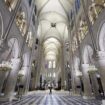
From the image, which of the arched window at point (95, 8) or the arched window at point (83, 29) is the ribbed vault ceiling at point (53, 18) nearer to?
the arched window at point (83, 29)

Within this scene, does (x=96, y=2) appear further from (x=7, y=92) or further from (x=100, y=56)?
(x=7, y=92)

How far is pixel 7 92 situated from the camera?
9.52 meters

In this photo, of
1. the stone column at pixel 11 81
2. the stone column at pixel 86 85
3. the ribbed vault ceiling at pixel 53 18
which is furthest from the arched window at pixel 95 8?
the ribbed vault ceiling at pixel 53 18

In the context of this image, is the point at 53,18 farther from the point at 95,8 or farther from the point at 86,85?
the point at 86,85

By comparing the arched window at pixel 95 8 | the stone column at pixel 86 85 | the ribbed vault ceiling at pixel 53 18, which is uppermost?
the ribbed vault ceiling at pixel 53 18

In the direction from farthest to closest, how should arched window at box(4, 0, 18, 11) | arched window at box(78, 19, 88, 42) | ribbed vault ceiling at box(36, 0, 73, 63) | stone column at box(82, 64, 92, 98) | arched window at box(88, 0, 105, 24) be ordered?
1. ribbed vault ceiling at box(36, 0, 73, 63)
2. arched window at box(78, 19, 88, 42)
3. stone column at box(82, 64, 92, 98)
4. arched window at box(4, 0, 18, 11)
5. arched window at box(88, 0, 105, 24)

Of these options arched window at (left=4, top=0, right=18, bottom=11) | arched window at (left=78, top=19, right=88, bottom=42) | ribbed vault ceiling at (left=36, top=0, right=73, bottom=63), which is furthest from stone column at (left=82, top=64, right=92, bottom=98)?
ribbed vault ceiling at (left=36, top=0, right=73, bottom=63)

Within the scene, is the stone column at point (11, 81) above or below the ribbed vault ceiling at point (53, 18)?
below

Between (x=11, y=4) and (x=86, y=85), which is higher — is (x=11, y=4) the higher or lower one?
the higher one

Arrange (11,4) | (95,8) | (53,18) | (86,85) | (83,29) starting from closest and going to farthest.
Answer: (11,4), (95,8), (86,85), (83,29), (53,18)

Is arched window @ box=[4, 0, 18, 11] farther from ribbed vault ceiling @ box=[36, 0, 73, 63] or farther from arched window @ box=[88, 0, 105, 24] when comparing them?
ribbed vault ceiling @ box=[36, 0, 73, 63]

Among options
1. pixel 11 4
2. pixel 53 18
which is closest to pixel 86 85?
pixel 11 4

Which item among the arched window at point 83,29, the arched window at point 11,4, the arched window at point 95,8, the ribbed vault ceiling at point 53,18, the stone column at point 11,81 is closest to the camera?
the arched window at point 95,8

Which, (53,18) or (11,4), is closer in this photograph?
(11,4)
